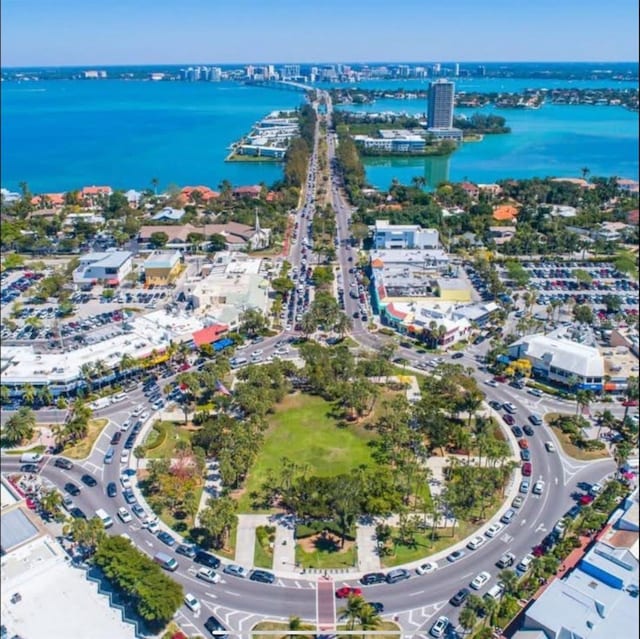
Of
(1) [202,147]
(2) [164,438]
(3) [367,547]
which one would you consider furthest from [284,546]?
(1) [202,147]

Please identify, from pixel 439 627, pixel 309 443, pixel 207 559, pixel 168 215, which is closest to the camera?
pixel 439 627

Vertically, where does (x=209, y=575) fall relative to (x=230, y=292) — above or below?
below

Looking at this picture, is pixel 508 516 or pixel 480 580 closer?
pixel 480 580

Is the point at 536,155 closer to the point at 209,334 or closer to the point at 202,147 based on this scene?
the point at 202,147

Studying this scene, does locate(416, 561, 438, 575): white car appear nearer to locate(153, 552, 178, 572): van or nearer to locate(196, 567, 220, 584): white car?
locate(196, 567, 220, 584): white car

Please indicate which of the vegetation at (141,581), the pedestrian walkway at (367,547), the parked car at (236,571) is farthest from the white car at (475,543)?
the vegetation at (141,581)

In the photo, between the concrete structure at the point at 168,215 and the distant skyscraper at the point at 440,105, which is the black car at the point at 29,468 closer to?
the concrete structure at the point at 168,215

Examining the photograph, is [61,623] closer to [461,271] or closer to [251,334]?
[251,334]

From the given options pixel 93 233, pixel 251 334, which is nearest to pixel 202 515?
pixel 251 334
